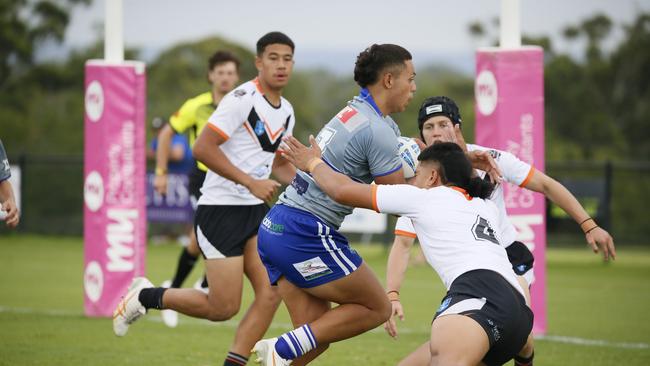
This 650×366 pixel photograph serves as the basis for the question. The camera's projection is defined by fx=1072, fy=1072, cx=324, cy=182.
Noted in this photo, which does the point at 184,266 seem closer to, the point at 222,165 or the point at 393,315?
the point at 222,165

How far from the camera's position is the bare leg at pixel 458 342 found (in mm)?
5117

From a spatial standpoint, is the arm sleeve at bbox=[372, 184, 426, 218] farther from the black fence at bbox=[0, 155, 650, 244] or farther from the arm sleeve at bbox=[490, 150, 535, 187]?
the black fence at bbox=[0, 155, 650, 244]

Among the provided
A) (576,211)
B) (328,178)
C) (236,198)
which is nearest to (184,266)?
(236,198)

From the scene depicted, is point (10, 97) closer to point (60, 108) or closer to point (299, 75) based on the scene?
point (60, 108)

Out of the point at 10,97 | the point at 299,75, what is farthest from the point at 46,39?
the point at 299,75

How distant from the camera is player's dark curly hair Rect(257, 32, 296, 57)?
25.4 feet

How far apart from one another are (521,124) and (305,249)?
172 inches

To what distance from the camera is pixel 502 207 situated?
21.9 feet

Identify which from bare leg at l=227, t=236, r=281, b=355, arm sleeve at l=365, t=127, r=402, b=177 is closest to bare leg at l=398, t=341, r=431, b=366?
arm sleeve at l=365, t=127, r=402, b=177

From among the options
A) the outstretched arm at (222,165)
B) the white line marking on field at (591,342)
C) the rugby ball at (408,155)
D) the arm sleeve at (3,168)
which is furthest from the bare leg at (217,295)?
the white line marking on field at (591,342)

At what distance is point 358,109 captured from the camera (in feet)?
19.7

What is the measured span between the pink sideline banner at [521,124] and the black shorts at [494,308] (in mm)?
4490

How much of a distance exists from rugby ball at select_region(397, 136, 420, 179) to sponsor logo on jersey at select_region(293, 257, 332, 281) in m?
0.69

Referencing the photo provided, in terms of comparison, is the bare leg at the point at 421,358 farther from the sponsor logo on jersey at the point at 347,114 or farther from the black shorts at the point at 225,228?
the black shorts at the point at 225,228
